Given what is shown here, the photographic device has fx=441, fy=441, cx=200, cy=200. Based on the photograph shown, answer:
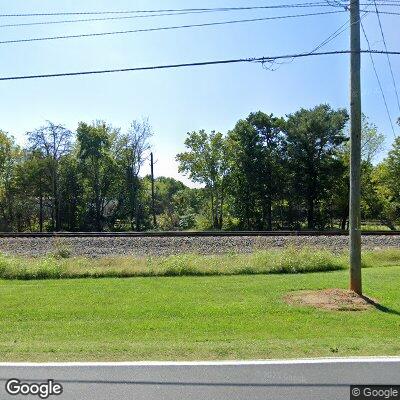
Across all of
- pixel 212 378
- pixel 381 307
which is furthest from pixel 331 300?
pixel 212 378

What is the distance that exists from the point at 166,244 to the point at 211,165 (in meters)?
27.6

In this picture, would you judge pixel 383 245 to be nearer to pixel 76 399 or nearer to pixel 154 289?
pixel 154 289

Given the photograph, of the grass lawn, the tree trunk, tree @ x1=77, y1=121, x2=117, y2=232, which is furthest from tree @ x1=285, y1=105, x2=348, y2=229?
the grass lawn

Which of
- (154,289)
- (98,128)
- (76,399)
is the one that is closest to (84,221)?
(98,128)

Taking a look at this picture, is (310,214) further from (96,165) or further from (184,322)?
(184,322)

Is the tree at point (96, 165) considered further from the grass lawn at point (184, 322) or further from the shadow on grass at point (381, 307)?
the shadow on grass at point (381, 307)

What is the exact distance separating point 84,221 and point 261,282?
34.1m

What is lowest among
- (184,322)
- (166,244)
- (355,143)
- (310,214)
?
(184,322)

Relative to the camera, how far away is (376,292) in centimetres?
1081

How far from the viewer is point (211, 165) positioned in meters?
46.1

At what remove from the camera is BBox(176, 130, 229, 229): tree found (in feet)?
151

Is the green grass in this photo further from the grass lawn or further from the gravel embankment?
the gravel embankment

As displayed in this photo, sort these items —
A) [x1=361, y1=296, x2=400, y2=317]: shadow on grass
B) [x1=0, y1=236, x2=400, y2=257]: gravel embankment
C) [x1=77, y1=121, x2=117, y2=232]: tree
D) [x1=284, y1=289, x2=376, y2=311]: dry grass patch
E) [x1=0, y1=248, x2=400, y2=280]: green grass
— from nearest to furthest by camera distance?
1. [x1=361, y1=296, x2=400, y2=317]: shadow on grass
2. [x1=284, y1=289, x2=376, y2=311]: dry grass patch
3. [x1=0, y1=248, x2=400, y2=280]: green grass
4. [x1=0, y1=236, x2=400, y2=257]: gravel embankment
5. [x1=77, y1=121, x2=117, y2=232]: tree

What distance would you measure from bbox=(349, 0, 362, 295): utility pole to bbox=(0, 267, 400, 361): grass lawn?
88 centimetres
